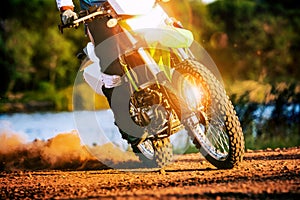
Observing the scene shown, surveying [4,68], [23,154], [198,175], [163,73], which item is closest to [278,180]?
[198,175]

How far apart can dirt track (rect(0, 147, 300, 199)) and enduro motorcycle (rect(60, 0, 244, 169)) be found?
0.40 m

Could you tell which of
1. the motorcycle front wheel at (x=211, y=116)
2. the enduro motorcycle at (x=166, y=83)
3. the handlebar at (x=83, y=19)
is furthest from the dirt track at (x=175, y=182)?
the handlebar at (x=83, y=19)

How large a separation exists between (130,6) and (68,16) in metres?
0.69

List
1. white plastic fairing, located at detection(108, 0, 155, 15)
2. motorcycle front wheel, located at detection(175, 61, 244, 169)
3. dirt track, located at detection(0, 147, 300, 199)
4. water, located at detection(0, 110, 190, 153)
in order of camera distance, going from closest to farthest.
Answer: dirt track, located at detection(0, 147, 300, 199) < motorcycle front wheel, located at detection(175, 61, 244, 169) < white plastic fairing, located at detection(108, 0, 155, 15) < water, located at detection(0, 110, 190, 153)

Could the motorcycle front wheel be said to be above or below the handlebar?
below

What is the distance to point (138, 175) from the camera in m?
7.41

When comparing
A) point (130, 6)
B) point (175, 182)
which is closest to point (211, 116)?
point (175, 182)

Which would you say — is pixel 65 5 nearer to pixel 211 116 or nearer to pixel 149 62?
pixel 149 62

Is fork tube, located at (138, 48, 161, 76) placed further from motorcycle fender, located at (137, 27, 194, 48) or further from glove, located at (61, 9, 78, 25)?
glove, located at (61, 9, 78, 25)

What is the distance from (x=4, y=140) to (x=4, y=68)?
30991mm

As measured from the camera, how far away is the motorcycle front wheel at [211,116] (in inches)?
263

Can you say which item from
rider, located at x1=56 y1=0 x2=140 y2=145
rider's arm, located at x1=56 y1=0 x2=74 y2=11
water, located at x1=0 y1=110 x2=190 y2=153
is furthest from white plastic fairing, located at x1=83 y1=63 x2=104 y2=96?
water, located at x1=0 y1=110 x2=190 y2=153

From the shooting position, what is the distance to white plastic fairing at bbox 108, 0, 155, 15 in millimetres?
6902

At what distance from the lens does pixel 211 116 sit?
6.80 metres
